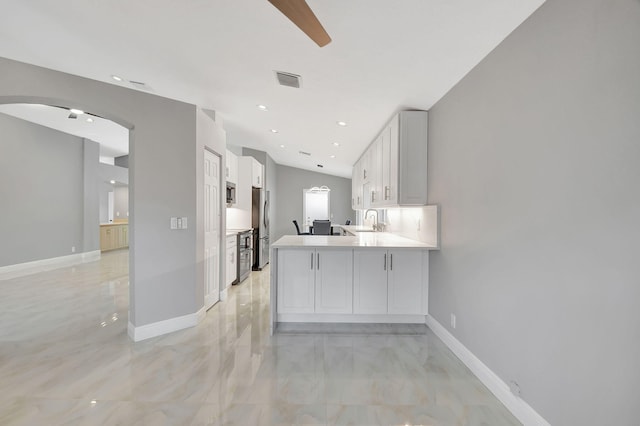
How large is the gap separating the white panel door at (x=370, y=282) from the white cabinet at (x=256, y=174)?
3.81m

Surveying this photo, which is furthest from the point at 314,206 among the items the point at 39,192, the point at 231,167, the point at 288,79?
the point at 288,79

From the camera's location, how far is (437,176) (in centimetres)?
296

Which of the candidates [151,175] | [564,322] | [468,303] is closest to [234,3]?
[151,175]

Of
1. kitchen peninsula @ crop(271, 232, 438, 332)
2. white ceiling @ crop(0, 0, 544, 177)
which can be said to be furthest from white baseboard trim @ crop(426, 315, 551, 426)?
white ceiling @ crop(0, 0, 544, 177)

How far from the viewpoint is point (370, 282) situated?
10.3 ft

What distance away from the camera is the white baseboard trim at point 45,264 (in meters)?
5.63

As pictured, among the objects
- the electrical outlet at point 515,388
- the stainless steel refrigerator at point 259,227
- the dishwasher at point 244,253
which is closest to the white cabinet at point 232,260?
the dishwasher at point 244,253

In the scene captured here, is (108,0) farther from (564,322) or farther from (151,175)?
(564,322)

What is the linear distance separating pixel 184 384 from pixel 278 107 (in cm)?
319

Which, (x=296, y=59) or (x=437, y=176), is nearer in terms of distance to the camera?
(x=296, y=59)

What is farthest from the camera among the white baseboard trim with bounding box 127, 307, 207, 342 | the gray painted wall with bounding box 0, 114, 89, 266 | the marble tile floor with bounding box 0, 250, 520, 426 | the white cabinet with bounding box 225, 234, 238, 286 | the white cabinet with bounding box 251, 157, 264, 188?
the white cabinet with bounding box 251, 157, 264, 188

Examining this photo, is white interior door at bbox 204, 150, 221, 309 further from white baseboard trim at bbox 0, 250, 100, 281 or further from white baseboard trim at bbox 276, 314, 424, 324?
white baseboard trim at bbox 0, 250, 100, 281

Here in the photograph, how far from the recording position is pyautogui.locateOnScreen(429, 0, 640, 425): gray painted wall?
117 centimetres

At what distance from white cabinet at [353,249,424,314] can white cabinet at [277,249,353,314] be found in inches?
4.5
